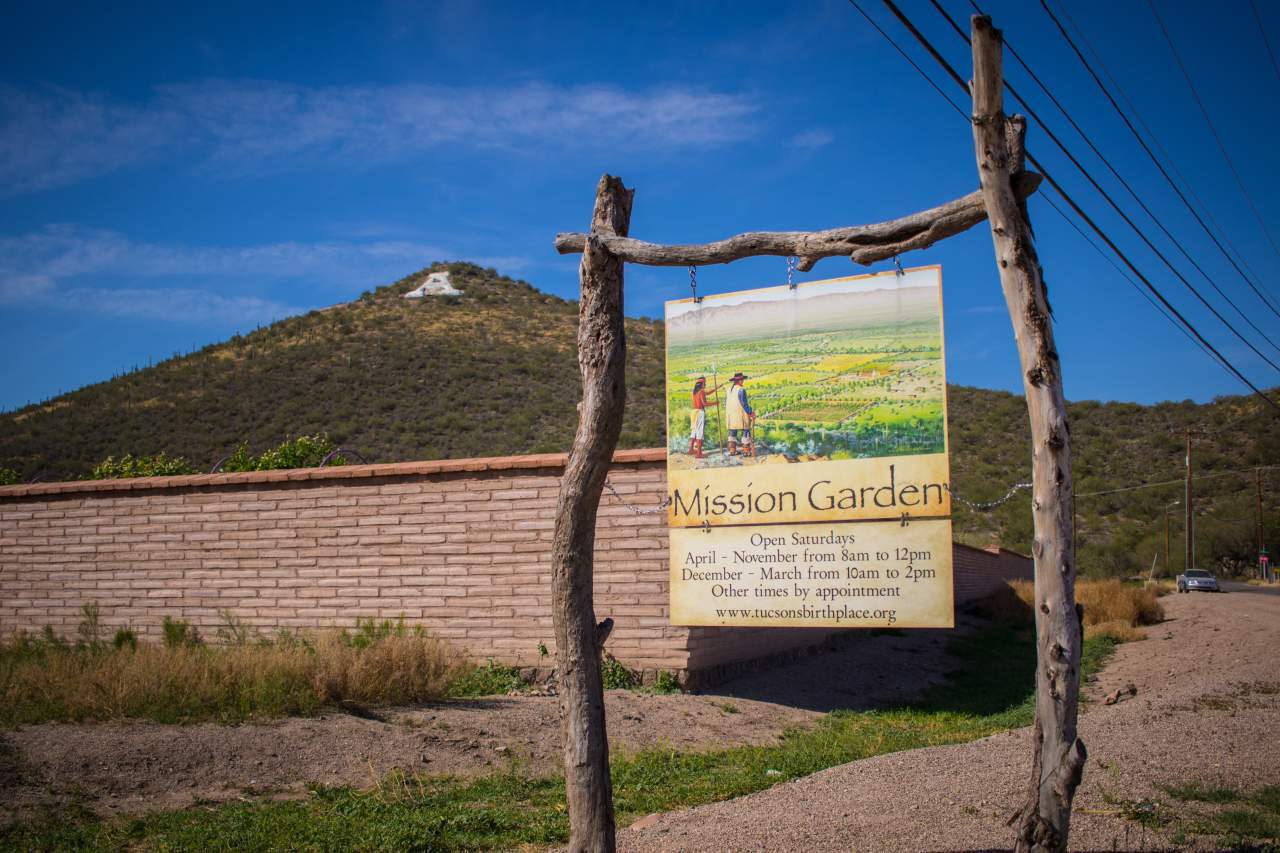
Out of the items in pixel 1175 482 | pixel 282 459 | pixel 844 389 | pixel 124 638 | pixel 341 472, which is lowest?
pixel 124 638

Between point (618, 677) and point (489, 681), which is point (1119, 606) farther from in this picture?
point (489, 681)

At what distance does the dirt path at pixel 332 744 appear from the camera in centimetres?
716

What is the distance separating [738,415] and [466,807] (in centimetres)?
368

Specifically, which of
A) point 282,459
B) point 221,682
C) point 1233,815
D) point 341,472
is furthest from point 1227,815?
point 282,459

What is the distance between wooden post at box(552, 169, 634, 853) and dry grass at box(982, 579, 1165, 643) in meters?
16.2

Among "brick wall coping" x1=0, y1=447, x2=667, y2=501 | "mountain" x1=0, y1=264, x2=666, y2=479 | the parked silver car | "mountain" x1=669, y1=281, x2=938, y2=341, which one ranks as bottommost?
the parked silver car

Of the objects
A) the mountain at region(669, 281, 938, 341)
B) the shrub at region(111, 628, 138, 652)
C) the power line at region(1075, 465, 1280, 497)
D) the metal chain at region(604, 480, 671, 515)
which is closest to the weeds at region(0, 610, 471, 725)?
the shrub at region(111, 628, 138, 652)

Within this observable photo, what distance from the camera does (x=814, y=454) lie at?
8148 mm

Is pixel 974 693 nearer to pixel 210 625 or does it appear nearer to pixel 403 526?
pixel 403 526

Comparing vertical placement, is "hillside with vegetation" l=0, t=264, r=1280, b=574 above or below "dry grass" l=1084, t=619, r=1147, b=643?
above

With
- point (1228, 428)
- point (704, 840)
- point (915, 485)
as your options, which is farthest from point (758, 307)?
point (1228, 428)

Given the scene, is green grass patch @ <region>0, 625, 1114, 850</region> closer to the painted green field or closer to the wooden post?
the wooden post

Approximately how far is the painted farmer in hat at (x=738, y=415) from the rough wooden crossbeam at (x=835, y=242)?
10.4ft

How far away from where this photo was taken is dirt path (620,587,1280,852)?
531 cm
